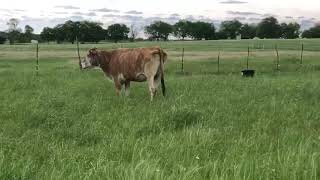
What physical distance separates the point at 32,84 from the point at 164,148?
1199cm

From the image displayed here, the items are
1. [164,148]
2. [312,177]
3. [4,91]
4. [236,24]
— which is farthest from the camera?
[236,24]

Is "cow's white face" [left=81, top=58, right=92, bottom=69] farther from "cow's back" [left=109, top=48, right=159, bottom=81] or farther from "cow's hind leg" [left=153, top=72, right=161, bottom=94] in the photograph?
"cow's hind leg" [left=153, top=72, right=161, bottom=94]

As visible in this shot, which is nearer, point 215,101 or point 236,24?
point 215,101

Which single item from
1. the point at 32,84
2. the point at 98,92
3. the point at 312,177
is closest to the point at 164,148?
the point at 312,177

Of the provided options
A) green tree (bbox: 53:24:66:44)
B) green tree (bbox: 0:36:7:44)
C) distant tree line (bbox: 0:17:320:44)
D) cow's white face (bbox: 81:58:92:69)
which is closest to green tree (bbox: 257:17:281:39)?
distant tree line (bbox: 0:17:320:44)

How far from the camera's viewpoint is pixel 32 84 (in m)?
18.8

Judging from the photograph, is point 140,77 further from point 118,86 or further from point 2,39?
point 2,39

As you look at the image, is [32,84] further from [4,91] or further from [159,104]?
[159,104]

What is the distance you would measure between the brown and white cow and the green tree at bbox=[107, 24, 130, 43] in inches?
5582

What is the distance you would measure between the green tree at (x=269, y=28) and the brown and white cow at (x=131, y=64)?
151 metres

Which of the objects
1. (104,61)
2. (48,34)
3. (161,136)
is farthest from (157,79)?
(48,34)

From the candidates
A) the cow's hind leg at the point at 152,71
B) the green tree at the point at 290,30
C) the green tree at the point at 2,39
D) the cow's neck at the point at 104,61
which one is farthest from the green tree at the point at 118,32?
the cow's hind leg at the point at 152,71

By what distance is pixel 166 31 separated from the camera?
576 ft

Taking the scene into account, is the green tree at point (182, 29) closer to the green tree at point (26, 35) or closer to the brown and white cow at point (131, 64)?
the green tree at point (26, 35)
